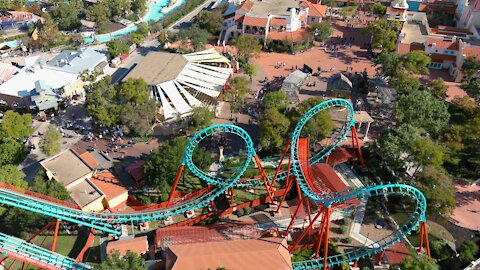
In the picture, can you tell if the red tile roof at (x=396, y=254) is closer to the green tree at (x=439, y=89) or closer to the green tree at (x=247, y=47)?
the green tree at (x=439, y=89)

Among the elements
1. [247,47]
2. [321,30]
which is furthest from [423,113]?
[321,30]

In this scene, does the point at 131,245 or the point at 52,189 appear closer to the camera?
the point at 131,245

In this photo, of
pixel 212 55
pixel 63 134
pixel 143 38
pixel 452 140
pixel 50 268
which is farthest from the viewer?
pixel 143 38

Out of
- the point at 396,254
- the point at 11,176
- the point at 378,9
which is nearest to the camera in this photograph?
the point at 396,254

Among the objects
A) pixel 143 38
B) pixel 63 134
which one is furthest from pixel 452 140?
pixel 143 38

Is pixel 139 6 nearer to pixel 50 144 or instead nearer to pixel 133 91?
pixel 133 91

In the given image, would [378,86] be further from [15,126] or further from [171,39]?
[15,126]
